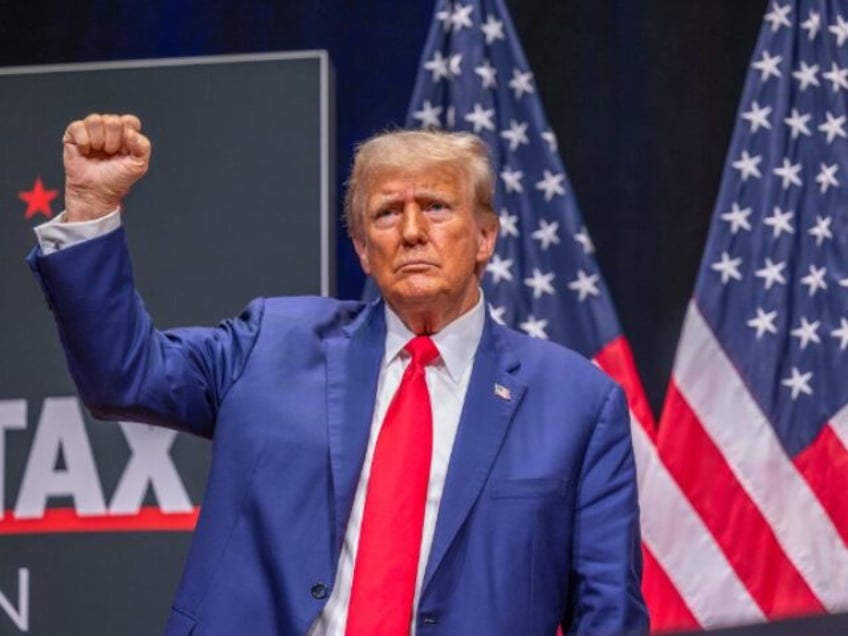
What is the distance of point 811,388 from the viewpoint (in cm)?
333

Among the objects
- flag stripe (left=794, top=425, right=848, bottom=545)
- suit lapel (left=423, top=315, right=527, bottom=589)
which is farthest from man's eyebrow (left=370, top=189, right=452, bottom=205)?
flag stripe (left=794, top=425, right=848, bottom=545)

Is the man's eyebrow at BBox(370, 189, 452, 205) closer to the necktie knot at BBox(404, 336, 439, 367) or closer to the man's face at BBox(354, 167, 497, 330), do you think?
the man's face at BBox(354, 167, 497, 330)

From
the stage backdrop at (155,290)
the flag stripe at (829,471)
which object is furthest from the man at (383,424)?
the flag stripe at (829,471)

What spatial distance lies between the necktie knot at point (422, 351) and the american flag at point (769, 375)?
135cm

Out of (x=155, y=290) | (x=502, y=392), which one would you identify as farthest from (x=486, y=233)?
(x=155, y=290)

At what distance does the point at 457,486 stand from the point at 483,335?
0.99 ft

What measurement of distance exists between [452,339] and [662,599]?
1.39m

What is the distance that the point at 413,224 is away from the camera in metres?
2.11

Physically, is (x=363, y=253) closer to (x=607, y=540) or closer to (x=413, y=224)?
(x=413, y=224)

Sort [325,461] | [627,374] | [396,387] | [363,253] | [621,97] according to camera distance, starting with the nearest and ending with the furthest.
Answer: [325,461]
[396,387]
[363,253]
[627,374]
[621,97]

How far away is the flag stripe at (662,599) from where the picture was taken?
10.7ft

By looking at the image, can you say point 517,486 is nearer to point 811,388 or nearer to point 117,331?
point 117,331

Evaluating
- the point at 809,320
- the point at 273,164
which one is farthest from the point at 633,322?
the point at 273,164

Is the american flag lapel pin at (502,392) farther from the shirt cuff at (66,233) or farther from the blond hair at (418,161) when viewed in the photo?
the shirt cuff at (66,233)
